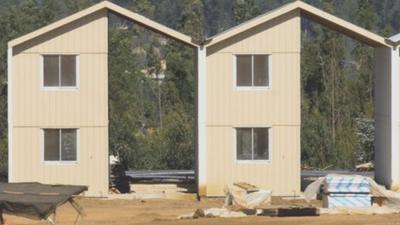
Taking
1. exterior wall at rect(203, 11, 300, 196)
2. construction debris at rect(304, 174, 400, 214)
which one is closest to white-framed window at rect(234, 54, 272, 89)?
exterior wall at rect(203, 11, 300, 196)

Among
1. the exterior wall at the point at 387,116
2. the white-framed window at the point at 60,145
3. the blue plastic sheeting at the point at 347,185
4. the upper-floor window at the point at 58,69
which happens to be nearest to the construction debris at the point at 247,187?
the blue plastic sheeting at the point at 347,185

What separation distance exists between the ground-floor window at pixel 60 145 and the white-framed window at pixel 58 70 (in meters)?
1.50

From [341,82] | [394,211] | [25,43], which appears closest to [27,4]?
[341,82]

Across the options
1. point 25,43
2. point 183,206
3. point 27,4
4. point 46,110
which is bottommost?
point 183,206

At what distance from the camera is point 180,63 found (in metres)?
70.5

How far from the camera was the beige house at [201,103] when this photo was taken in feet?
115

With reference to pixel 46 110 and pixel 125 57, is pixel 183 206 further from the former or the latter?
pixel 125 57

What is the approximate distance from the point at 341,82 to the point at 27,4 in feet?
92.2

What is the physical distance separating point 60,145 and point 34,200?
1540 centimetres

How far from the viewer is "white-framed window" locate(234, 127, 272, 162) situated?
35281mm

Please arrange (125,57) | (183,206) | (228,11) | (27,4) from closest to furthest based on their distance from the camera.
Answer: (183,206) → (125,57) → (27,4) → (228,11)

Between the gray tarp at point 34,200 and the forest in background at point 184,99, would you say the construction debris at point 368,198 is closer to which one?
the gray tarp at point 34,200

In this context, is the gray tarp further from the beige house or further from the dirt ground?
the beige house

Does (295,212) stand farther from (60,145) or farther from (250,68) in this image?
(60,145)
